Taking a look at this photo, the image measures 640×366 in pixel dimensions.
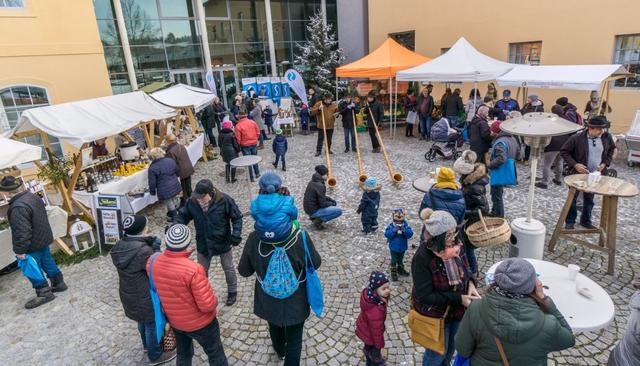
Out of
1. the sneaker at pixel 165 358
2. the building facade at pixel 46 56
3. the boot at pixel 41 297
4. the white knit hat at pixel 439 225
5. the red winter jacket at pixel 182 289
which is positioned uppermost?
the building facade at pixel 46 56

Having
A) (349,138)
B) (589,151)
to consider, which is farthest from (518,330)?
(349,138)

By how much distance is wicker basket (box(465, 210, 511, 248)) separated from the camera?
426 cm

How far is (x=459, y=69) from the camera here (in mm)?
11133

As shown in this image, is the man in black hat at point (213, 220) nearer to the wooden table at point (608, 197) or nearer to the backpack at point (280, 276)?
the backpack at point (280, 276)

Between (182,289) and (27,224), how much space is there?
321 centimetres

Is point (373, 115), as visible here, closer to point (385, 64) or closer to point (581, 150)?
point (385, 64)

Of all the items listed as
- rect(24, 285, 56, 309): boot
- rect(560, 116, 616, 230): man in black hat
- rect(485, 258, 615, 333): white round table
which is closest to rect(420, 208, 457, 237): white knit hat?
rect(485, 258, 615, 333): white round table

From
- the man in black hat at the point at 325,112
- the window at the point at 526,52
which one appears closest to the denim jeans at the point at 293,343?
the man in black hat at the point at 325,112

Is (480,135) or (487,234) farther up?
(480,135)

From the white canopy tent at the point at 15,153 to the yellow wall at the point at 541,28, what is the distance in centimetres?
1497

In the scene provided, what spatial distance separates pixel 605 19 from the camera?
38.2 ft

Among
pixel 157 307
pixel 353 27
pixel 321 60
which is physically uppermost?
pixel 353 27

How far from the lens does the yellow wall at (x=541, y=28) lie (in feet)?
38.3

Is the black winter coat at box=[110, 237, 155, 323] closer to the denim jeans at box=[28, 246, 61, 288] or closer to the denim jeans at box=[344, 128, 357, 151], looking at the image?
the denim jeans at box=[28, 246, 61, 288]
